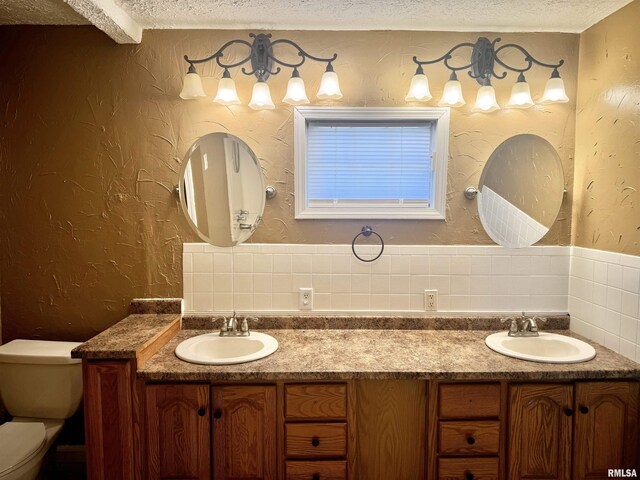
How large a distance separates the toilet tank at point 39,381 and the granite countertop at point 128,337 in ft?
0.96

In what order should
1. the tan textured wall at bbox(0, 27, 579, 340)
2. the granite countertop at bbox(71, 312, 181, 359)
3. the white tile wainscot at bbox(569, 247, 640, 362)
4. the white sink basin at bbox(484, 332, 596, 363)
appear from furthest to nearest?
A: the tan textured wall at bbox(0, 27, 579, 340), the white sink basin at bbox(484, 332, 596, 363), the white tile wainscot at bbox(569, 247, 640, 362), the granite countertop at bbox(71, 312, 181, 359)

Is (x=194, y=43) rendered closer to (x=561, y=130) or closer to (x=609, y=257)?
(x=561, y=130)

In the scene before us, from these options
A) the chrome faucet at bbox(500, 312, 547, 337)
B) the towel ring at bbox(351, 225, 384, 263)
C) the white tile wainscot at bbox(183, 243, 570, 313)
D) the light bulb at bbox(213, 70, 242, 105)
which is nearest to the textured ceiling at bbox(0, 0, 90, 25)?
the light bulb at bbox(213, 70, 242, 105)

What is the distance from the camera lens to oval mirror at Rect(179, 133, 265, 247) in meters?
1.86

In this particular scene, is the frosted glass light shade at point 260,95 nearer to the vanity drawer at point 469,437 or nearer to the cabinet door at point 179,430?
the cabinet door at point 179,430

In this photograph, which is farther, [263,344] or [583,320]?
[583,320]

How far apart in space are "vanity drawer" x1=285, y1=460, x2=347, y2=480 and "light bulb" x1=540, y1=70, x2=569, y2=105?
1.86 m

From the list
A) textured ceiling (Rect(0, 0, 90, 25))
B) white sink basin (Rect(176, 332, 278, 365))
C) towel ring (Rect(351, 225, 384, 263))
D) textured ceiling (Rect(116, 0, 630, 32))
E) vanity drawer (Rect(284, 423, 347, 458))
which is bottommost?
vanity drawer (Rect(284, 423, 347, 458))

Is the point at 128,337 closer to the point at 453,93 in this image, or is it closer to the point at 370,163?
the point at 370,163

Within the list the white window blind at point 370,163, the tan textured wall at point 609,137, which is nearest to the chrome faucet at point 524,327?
the tan textured wall at point 609,137

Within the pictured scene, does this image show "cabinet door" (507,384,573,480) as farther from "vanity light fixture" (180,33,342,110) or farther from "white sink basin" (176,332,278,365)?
"vanity light fixture" (180,33,342,110)

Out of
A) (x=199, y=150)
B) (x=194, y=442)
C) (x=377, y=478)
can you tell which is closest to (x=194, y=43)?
(x=199, y=150)

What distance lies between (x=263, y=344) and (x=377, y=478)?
72cm

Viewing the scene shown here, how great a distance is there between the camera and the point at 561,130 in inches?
73.4
